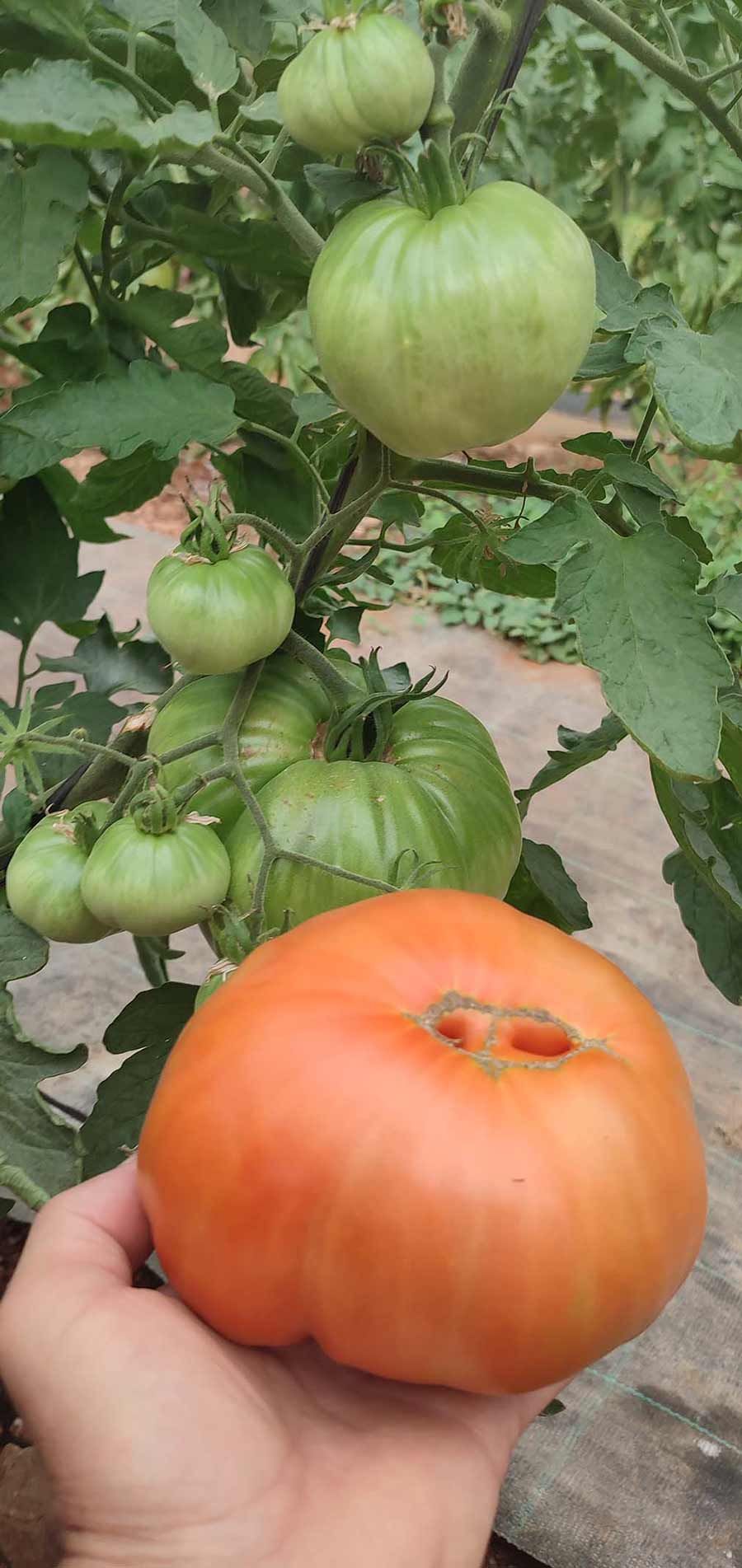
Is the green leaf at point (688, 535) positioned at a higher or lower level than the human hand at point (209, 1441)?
higher

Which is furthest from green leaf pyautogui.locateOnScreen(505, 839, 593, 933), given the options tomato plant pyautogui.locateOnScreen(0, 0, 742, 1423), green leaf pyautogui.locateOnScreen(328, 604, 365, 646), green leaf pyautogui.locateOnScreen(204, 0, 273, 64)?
green leaf pyautogui.locateOnScreen(204, 0, 273, 64)

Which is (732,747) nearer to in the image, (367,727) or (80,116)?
(367,727)

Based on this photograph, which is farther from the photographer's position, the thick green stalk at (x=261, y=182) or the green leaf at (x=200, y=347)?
the green leaf at (x=200, y=347)

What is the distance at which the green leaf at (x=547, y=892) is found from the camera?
97 centimetres

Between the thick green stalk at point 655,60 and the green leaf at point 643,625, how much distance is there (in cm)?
28

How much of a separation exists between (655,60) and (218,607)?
1.44 ft

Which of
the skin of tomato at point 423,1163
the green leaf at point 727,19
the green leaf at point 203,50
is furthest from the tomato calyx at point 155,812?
the green leaf at point 727,19

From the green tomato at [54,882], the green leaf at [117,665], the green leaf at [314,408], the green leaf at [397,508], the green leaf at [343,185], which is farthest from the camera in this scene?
the green leaf at [117,665]

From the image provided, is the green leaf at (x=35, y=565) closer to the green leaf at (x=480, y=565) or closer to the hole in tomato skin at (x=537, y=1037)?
the green leaf at (x=480, y=565)

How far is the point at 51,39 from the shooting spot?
662 mm

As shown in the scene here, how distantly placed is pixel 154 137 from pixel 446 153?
0.13m

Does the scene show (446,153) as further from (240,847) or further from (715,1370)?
(715,1370)

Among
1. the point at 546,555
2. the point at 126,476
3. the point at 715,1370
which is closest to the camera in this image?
the point at 546,555

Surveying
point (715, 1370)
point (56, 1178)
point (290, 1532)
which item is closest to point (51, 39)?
point (56, 1178)
